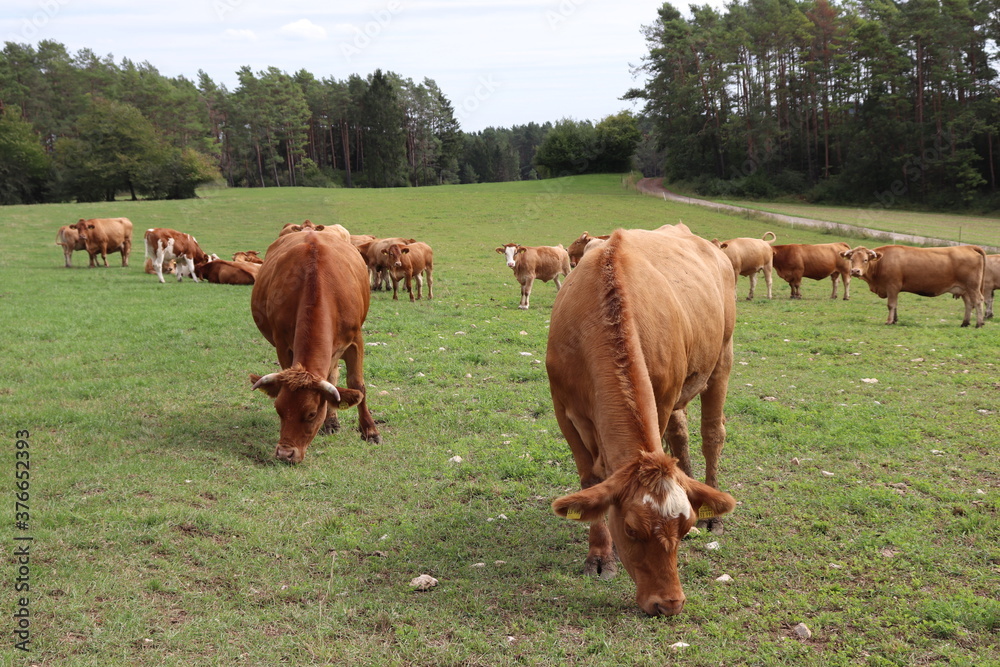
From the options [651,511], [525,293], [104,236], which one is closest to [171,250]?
[104,236]

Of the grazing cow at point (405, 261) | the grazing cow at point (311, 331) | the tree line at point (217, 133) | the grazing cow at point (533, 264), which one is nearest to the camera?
the grazing cow at point (311, 331)

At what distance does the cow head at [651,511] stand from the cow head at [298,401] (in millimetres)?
3785

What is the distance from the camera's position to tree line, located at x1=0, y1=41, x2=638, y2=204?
68625 millimetres

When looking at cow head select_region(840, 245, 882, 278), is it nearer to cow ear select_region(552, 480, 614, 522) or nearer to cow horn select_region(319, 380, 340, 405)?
cow horn select_region(319, 380, 340, 405)

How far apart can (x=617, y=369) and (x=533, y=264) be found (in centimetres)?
1503

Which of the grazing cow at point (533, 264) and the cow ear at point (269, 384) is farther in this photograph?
the grazing cow at point (533, 264)

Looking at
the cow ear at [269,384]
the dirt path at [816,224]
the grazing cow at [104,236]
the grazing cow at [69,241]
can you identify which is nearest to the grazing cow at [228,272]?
the grazing cow at [104,236]

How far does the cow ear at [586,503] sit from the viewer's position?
13.6 ft

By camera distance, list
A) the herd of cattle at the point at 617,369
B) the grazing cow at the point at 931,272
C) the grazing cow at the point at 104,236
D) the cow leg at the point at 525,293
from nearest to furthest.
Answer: the herd of cattle at the point at 617,369
the grazing cow at the point at 931,272
the cow leg at the point at 525,293
the grazing cow at the point at 104,236

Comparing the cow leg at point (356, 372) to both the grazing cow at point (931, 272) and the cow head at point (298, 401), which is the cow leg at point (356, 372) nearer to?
the cow head at point (298, 401)

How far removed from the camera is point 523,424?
341 inches

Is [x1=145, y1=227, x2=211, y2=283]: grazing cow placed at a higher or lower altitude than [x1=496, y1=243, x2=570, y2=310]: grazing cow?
higher

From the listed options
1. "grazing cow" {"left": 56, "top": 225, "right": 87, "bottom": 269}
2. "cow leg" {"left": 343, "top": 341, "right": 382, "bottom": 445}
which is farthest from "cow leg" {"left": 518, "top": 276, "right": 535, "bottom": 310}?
"grazing cow" {"left": 56, "top": 225, "right": 87, "bottom": 269}

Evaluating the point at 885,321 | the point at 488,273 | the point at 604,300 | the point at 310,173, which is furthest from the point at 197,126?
the point at 604,300
